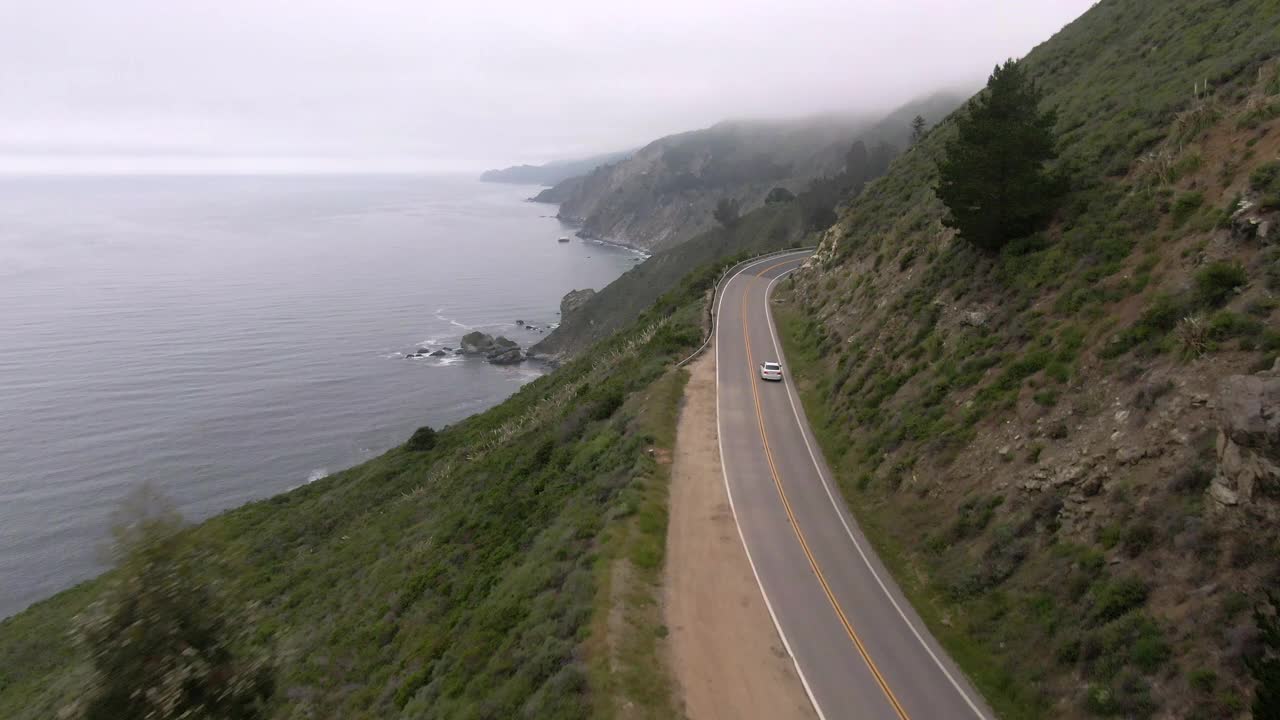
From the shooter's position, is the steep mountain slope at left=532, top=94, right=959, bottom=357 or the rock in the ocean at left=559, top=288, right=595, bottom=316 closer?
the steep mountain slope at left=532, top=94, right=959, bottom=357

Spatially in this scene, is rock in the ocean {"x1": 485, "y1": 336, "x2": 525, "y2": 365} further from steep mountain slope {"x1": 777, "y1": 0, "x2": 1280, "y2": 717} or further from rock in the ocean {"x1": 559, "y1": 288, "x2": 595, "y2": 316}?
steep mountain slope {"x1": 777, "y1": 0, "x2": 1280, "y2": 717}

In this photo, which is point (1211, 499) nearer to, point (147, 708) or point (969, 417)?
point (969, 417)

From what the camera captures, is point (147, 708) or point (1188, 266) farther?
point (1188, 266)

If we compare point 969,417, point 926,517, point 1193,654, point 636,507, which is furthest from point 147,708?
point 969,417

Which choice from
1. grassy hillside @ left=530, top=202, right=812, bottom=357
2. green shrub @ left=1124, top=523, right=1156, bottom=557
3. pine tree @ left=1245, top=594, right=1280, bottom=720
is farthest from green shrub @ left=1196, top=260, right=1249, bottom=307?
grassy hillside @ left=530, top=202, right=812, bottom=357

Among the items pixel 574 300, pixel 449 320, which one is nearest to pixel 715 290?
pixel 574 300

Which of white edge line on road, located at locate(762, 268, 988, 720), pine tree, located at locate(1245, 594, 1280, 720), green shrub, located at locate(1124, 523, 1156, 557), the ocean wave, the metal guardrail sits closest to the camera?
pine tree, located at locate(1245, 594, 1280, 720)
